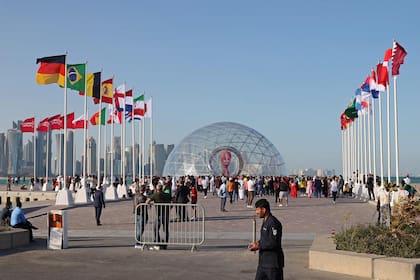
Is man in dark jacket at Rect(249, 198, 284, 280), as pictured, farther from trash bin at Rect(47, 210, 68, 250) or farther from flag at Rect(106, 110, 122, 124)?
flag at Rect(106, 110, 122, 124)

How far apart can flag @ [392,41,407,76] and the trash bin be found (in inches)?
675

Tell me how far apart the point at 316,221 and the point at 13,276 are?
13.4 meters

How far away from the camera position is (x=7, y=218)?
15336 mm

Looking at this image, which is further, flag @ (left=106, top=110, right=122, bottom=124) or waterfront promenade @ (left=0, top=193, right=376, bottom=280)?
flag @ (left=106, top=110, right=122, bottom=124)

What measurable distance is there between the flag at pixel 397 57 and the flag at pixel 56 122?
87.8 feet

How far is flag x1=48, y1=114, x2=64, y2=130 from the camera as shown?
42625 millimetres

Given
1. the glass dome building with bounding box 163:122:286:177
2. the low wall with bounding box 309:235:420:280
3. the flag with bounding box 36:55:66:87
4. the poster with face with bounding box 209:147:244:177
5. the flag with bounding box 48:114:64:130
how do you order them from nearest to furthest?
the low wall with bounding box 309:235:420:280 → the flag with bounding box 36:55:66:87 → the flag with bounding box 48:114:64:130 → the poster with face with bounding box 209:147:244:177 → the glass dome building with bounding box 163:122:286:177

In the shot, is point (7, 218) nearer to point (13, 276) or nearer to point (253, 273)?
point (13, 276)

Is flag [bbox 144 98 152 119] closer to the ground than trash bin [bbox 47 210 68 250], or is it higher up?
higher up

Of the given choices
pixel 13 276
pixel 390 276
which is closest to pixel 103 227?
pixel 13 276

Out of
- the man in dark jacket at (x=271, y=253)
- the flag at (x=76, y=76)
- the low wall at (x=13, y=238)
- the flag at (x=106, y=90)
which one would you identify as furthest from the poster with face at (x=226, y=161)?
the man in dark jacket at (x=271, y=253)

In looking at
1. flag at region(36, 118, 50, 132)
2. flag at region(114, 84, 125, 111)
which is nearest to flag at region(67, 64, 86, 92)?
flag at region(114, 84, 125, 111)

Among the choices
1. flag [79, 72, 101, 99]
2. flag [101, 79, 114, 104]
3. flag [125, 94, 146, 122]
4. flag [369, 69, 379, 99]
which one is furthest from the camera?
flag [125, 94, 146, 122]

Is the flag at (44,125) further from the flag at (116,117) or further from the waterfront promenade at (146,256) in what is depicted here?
the waterfront promenade at (146,256)
